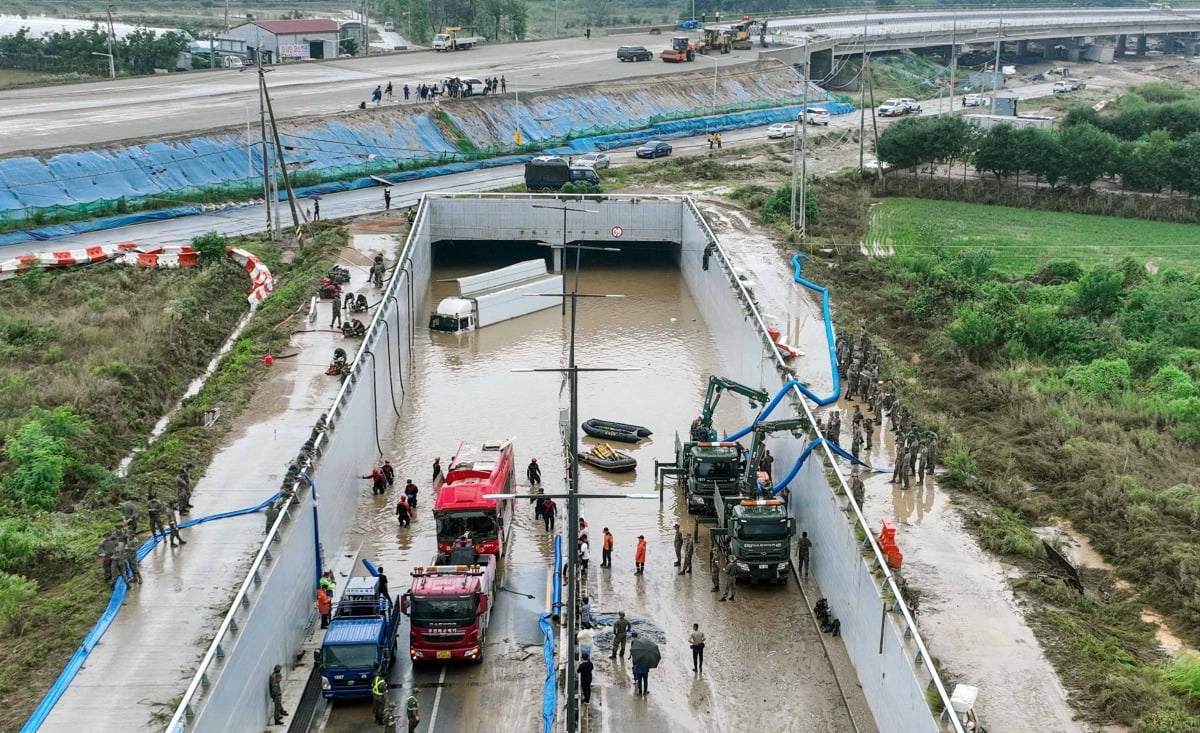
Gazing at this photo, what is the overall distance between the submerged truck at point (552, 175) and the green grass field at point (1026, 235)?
1693 cm

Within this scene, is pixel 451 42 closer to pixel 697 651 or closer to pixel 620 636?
pixel 620 636

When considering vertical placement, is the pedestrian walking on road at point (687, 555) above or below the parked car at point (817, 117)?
below

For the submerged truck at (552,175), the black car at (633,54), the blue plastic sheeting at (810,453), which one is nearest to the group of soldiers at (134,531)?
the blue plastic sheeting at (810,453)

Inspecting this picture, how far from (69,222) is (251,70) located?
1510 inches

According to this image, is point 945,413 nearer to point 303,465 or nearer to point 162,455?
point 303,465

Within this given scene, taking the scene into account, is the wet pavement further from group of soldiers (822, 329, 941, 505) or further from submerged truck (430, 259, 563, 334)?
submerged truck (430, 259, 563, 334)

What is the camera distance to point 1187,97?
12138cm

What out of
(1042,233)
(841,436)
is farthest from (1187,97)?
(841,436)

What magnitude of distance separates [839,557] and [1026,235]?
45668mm

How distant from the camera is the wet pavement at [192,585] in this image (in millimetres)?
25203

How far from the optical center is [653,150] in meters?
91.6

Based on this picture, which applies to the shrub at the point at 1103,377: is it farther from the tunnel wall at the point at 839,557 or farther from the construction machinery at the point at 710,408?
the construction machinery at the point at 710,408

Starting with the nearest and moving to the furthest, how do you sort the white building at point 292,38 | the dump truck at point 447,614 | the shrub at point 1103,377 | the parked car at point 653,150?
the dump truck at point 447,614 < the shrub at point 1103,377 < the parked car at point 653,150 < the white building at point 292,38

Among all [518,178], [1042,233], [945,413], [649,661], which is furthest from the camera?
[518,178]
